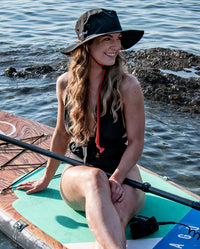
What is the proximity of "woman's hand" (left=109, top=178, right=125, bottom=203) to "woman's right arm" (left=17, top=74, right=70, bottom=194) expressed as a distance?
69 cm

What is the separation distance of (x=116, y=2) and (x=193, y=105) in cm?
934

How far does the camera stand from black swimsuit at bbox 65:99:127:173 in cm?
297

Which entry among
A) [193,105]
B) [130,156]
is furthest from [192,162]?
[130,156]

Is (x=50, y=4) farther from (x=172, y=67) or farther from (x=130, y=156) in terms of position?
(x=130, y=156)

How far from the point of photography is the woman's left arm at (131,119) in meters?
2.89

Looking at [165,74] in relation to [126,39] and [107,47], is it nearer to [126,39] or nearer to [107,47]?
[126,39]

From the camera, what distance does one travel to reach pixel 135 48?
33.3ft

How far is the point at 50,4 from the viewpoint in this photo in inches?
600

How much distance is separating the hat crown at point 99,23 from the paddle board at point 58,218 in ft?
4.64

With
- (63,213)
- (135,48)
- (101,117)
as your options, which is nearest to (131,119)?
(101,117)

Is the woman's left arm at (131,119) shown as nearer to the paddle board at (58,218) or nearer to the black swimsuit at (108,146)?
the black swimsuit at (108,146)

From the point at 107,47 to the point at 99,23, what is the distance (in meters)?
0.18

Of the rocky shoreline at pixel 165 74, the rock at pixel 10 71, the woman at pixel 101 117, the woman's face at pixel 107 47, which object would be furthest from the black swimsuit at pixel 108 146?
the rock at pixel 10 71

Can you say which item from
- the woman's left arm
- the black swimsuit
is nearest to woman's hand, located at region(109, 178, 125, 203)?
the woman's left arm
